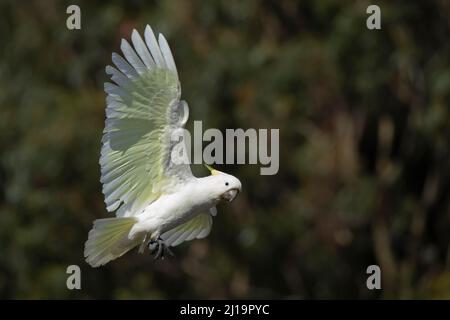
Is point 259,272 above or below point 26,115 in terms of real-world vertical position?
below

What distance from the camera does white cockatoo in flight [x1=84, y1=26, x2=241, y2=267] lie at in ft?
16.2

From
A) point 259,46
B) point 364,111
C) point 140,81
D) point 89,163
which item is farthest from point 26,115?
point 140,81

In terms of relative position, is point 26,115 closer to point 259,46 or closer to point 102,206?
point 102,206

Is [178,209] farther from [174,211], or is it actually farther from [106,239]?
[106,239]

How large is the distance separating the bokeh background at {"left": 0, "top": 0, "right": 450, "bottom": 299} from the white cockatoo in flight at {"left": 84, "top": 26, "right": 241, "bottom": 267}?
5783mm

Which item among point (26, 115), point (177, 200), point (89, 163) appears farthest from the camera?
point (26, 115)

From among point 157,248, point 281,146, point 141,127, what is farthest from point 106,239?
point 281,146

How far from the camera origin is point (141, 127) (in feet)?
16.7

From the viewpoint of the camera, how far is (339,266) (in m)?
12.2

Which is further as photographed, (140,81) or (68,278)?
(68,278)

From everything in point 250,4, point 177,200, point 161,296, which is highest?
point 250,4

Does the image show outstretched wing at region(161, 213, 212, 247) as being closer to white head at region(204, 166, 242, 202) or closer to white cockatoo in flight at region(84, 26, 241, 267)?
white cockatoo in flight at region(84, 26, 241, 267)

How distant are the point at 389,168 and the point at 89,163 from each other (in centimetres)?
365
